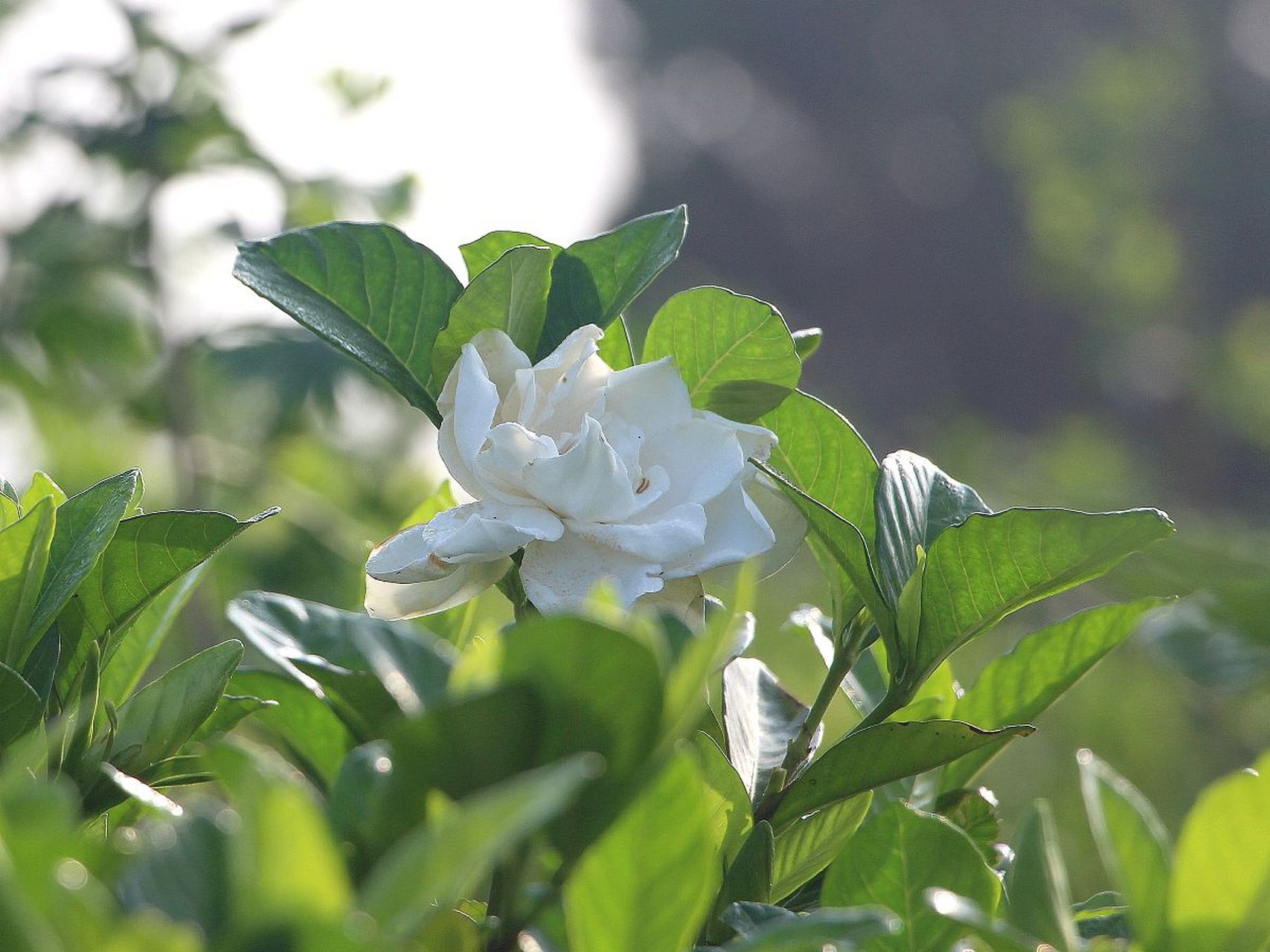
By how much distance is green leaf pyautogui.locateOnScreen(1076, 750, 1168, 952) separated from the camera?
0.27 meters

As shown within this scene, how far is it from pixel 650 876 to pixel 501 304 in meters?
0.21

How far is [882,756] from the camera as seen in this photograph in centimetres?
37

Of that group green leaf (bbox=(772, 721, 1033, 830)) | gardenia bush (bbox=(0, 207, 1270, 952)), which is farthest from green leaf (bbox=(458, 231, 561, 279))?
green leaf (bbox=(772, 721, 1033, 830))

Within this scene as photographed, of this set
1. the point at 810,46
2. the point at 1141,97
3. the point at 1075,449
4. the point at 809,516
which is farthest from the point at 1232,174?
the point at 809,516

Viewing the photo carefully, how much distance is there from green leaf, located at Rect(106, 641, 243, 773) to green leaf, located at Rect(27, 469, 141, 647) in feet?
0.13

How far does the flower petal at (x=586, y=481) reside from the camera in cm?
36

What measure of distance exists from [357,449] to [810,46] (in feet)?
37.9

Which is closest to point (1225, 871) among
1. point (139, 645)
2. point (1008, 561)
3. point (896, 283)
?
point (1008, 561)

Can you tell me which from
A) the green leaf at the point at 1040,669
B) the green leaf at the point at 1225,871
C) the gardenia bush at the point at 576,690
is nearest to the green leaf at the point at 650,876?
the gardenia bush at the point at 576,690

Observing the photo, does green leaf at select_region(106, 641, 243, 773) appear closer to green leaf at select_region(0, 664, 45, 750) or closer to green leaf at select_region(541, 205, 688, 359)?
green leaf at select_region(0, 664, 45, 750)

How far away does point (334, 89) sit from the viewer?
189 cm

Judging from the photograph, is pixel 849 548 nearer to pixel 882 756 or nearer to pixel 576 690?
pixel 882 756

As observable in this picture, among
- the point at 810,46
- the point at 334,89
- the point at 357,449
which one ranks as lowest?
the point at 357,449

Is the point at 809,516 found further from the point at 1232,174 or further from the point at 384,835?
the point at 1232,174
